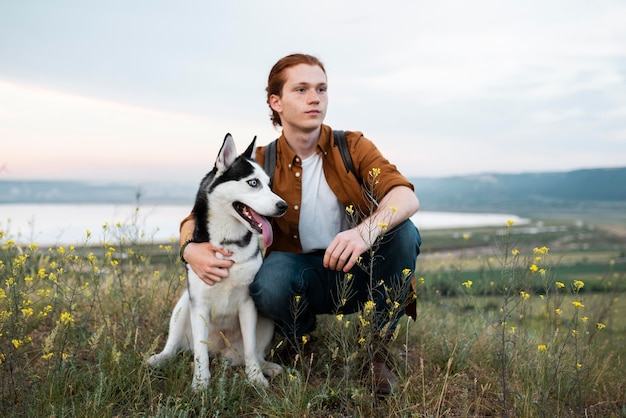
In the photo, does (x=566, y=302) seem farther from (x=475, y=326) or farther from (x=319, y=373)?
(x=319, y=373)

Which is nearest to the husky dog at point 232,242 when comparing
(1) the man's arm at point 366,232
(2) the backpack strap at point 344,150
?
(1) the man's arm at point 366,232

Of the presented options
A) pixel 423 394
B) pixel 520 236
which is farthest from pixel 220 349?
pixel 520 236

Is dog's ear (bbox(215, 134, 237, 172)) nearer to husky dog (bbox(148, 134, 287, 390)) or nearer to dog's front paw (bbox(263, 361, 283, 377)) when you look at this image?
husky dog (bbox(148, 134, 287, 390))

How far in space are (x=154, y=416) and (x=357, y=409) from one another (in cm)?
123

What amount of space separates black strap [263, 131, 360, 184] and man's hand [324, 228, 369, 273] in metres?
0.89

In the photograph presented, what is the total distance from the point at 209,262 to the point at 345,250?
955 mm

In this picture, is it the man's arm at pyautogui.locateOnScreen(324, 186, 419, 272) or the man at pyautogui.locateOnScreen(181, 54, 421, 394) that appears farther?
the man at pyautogui.locateOnScreen(181, 54, 421, 394)

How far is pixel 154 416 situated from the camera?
2.95 m

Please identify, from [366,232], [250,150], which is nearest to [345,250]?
[366,232]

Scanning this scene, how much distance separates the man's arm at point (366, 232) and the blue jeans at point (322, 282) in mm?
152

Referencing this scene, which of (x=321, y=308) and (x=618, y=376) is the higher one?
(x=321, y=308)

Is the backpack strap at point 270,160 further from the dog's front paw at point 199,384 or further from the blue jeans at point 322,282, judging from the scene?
the dog's front paw at point 199,384

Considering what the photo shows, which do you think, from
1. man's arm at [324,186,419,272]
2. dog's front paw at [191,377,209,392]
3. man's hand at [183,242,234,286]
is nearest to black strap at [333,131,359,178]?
man's arm at [324,186,419,272]

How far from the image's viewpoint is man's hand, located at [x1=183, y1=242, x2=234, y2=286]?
3.37 m
